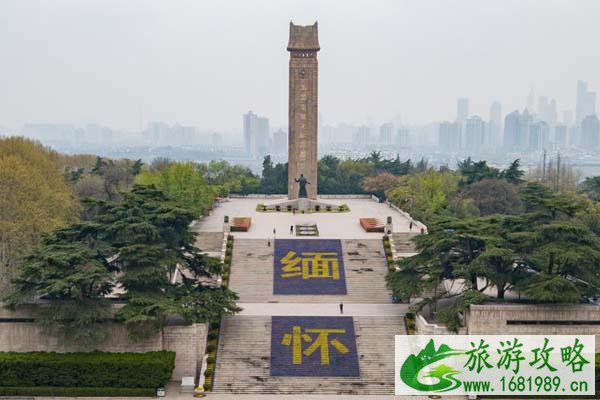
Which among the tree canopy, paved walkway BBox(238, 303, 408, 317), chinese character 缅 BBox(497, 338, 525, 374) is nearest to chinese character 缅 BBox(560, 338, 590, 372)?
chinese character 缅 BBox(497, 338, 525, 374)

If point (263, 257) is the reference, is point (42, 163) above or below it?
above

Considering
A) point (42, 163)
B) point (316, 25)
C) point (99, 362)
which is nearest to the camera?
point (99, 362)

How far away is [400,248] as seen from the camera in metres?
43.7

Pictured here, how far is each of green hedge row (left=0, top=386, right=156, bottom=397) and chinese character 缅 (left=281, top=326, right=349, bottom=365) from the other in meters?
6.32

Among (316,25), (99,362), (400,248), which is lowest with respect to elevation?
(99,362)

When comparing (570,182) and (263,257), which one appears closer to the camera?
(263,257)

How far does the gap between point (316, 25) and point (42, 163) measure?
2489 cm

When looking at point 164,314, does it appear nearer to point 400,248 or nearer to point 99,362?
point 99,362

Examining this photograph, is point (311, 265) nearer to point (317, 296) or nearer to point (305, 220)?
point (317, 296)

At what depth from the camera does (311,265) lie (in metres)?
41.1

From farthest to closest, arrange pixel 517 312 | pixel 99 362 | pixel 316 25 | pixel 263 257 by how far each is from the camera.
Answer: pixel 316 25
pixel 263 257
pixel 517 312
pixel 99 362

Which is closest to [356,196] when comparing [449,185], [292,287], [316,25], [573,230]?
[449,185]

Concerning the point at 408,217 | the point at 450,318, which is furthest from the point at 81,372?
the point at 408,217

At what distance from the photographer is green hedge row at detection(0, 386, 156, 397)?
28812mm
